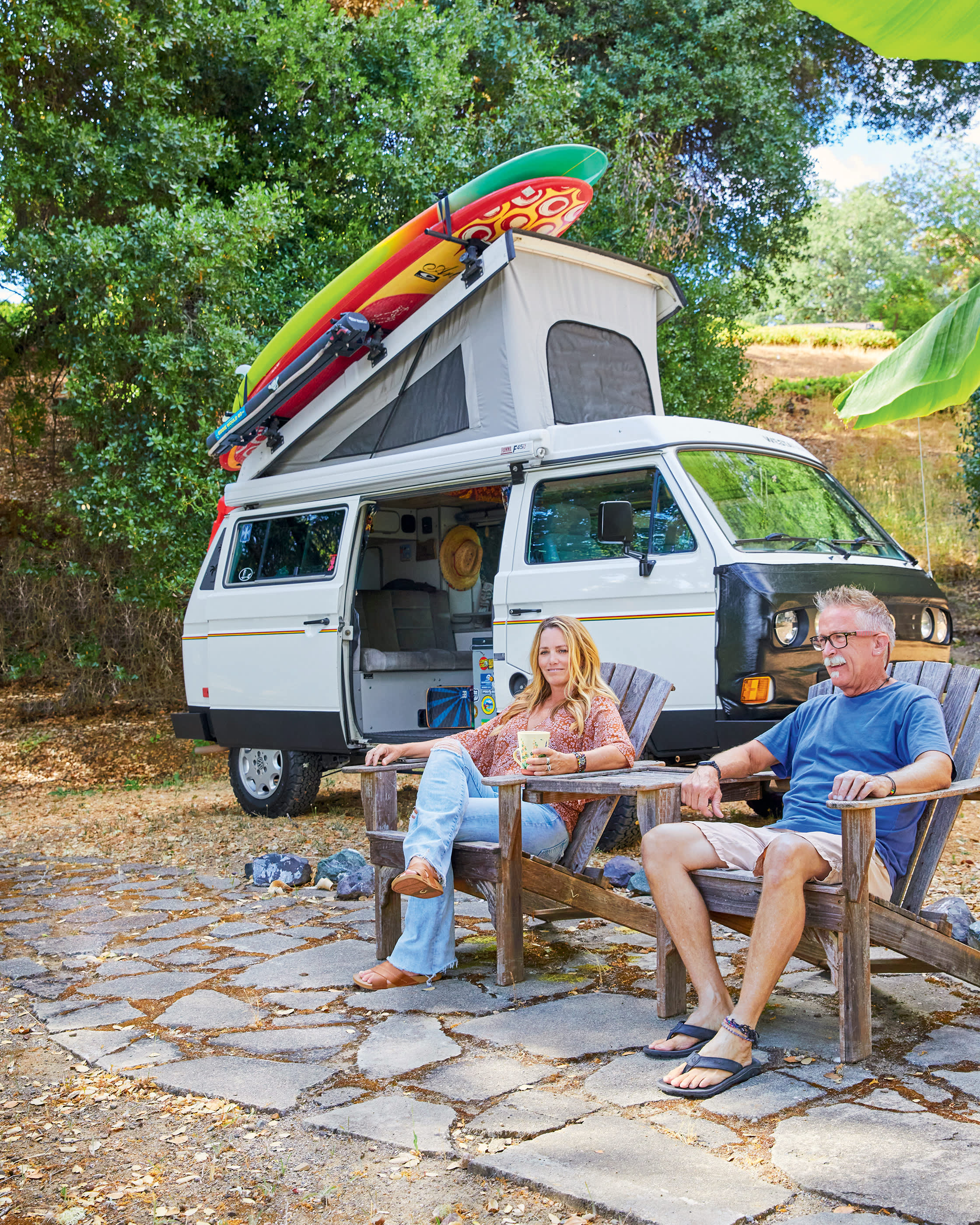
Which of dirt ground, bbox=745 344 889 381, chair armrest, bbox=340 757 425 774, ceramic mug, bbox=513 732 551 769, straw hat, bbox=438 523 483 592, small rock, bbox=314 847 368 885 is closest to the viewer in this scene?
ceramic mug, bbox=513 732 551 769

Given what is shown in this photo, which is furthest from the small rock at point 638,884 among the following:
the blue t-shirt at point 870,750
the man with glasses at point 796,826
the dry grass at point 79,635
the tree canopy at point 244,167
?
the dry grass at point 79,635

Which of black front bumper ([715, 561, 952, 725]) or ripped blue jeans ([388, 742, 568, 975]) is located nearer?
ripped blue jeans ([388, 742, 568, 975])

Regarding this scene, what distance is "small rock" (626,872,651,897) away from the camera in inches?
197

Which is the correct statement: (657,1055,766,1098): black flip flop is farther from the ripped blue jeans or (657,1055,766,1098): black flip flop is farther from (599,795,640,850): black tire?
(599,795,640,850): black tire

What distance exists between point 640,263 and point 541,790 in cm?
444

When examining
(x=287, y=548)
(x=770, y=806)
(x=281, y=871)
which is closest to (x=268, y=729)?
(x=287, y=548)

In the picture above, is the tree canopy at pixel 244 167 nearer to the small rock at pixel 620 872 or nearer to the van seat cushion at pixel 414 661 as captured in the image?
the van seat cushion at pixel 414 661

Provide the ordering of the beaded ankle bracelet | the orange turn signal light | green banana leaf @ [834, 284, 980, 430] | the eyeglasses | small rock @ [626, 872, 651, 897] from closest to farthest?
the beaded ankle bracelet → green banana leaf @ [834, 284, 980, 430] → the eyeglasses → small rock @ [626, 872, 651, 897] → the orange turn signal light

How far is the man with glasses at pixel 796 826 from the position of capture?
2979mm

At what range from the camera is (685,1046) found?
3119mm

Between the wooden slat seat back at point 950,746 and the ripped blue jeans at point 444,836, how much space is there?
1.02 metres

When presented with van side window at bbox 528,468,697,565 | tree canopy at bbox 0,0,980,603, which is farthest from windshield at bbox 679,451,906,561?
tree canopy at bbox 0,0,980,603

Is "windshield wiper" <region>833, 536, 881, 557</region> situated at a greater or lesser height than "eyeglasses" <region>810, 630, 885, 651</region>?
greater

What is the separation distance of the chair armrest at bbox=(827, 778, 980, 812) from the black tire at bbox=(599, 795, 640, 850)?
102 inches
